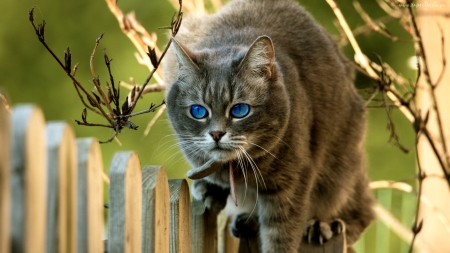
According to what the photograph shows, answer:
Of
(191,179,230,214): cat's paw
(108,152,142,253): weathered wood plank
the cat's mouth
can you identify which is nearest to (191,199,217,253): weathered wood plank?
(191,179,230,214): cat's paw

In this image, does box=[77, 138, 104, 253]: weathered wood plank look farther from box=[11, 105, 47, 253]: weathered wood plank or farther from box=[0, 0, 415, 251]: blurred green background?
box=[0, 0, 415, 251]: blurred green background

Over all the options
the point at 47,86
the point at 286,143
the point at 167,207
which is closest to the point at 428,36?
the point at 286,143

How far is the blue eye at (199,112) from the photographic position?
2.19m

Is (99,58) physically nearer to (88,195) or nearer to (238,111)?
(238,111)

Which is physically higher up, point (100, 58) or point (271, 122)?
point (100, 58)

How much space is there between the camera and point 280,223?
7.95 ft

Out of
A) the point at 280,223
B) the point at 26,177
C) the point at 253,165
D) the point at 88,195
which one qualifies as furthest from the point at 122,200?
the point at 280,223

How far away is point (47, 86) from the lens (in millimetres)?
6160

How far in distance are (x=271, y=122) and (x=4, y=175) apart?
1219 millimetres

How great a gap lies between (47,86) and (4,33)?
672 mm

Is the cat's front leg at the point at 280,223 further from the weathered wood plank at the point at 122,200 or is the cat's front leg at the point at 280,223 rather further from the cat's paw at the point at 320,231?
the weathered wood plank at the point at 122,200

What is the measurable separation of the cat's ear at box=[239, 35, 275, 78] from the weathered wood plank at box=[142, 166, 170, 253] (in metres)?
0.60

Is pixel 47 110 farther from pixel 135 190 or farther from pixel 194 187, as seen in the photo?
pixel 135 190

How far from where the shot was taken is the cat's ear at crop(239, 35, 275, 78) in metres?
2.12
